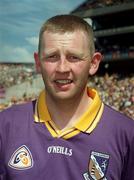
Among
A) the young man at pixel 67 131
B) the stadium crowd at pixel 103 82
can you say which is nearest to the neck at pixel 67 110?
the young man at pixel 67 131

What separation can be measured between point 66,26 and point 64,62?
0.16m

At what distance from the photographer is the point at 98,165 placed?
2066mm

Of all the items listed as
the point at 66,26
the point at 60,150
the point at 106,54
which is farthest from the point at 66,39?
the point at 106,54

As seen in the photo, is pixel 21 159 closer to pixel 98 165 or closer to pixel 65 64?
pixel 98 165

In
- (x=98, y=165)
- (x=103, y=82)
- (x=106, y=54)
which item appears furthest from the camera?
(x=106, y=54)

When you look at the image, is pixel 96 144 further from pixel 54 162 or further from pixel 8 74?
pixel 8 74

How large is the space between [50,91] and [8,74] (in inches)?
1370

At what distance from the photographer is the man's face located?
2.10 meters

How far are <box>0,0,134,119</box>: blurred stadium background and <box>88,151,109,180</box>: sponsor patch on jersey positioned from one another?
26.7m

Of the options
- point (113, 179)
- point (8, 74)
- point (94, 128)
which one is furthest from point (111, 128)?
point (8, 74)

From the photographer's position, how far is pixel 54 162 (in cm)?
208

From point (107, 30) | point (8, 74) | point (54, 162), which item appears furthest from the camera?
point (107, 30)

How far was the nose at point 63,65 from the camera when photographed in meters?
2.07

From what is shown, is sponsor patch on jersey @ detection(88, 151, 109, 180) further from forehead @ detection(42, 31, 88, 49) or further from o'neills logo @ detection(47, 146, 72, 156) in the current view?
forehead @ detection(42, 31, 88, 49)
